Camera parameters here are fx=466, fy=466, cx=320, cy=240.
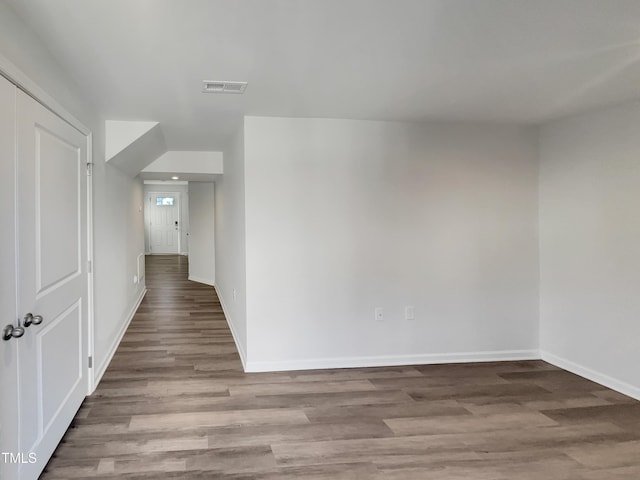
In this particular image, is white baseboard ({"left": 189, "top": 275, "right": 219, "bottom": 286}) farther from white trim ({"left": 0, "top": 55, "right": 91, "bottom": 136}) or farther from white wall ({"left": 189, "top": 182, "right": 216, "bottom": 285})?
white trim ({"left": 0, "top": 55, "right": 91, "bottom": 136})

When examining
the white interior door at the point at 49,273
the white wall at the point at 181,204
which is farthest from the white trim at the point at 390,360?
the white wall at the point at 181,204

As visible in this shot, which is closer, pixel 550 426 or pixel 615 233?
pixel 550 426

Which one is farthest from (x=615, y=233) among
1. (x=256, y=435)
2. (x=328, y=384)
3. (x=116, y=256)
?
(x=116, y=256)

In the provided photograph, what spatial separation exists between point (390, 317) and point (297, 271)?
95 cm

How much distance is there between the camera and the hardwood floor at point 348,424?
246cm

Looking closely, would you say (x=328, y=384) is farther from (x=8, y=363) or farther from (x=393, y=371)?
(x=8, y=363)

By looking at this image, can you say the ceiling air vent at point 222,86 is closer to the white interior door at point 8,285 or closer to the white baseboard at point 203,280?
the white interior door at point 8,285

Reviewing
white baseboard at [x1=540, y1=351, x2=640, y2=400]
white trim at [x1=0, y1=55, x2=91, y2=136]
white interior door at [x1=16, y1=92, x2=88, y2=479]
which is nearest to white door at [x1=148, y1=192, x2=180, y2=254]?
white interior door at [x1=16, y1=92, x2=88, y2=479]

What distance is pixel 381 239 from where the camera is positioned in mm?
4191

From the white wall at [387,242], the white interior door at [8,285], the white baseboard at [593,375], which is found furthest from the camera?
the white wall at [387,242]

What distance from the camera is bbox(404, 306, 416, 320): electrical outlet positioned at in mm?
4250

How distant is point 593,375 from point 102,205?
4307mm

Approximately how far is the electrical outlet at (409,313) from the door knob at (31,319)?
9.72 feet

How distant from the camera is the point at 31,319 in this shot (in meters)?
2.09
